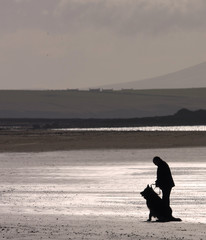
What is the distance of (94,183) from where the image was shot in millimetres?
37594

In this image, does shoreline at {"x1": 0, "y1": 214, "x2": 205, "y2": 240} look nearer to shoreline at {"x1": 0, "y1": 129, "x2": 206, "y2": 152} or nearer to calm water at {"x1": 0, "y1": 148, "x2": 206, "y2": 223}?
calm water at {"x1": 0, "y1": 148, "x2": 206, "y2": 223}

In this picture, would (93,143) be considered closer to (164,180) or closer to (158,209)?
(164,180)

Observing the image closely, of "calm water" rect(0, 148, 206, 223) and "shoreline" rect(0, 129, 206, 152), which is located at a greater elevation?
"shoreline" rect(0, 129, 206, 152)

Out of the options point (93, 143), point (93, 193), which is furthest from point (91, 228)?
point (93, 143)

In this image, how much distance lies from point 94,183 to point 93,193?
4313mm

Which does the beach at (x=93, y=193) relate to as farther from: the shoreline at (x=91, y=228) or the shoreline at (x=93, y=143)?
the shoreline at (x=93, y=143)

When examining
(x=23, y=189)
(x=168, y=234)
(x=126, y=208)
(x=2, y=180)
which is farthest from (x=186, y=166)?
(x=168, y=234)

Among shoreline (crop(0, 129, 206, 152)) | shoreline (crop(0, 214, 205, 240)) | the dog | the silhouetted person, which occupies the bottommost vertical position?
shoreline (crop(0, 214, 205, 240))

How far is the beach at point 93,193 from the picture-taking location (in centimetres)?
2362

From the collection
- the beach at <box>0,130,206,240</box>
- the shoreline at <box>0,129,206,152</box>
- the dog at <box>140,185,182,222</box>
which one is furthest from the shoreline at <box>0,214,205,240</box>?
the shoreline at <box>0,129,206,152</box>

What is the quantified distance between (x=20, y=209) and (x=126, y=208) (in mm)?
2779

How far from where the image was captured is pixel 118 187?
35.8 m

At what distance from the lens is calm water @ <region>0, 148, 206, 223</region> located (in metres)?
28.3

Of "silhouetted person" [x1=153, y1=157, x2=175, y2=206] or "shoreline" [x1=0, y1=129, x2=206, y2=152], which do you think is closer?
"silhouetted person" [x1=153, y1=157, x2=175, y2=206]
